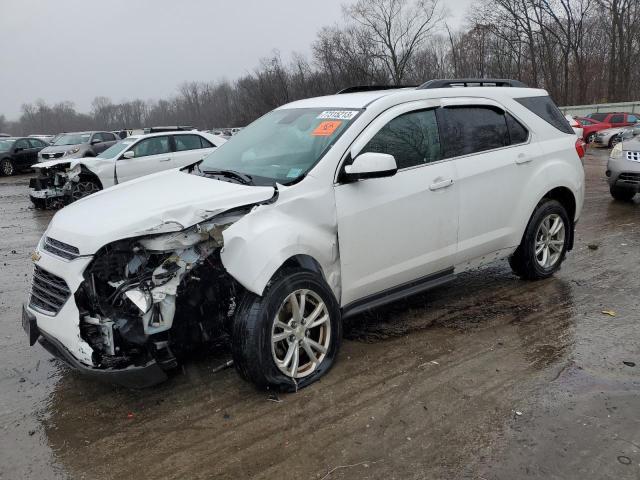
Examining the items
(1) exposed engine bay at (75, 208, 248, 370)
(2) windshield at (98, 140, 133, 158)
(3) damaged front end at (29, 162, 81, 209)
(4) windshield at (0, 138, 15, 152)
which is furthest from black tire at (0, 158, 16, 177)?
(1) exposed engine bay at (75, 208, 248, 370)

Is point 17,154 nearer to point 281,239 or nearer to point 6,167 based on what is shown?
point 6,167

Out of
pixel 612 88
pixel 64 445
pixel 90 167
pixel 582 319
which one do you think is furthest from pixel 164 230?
pixel 612 88

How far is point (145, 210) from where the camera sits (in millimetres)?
3254

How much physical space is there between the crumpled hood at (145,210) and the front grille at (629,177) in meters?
8.28

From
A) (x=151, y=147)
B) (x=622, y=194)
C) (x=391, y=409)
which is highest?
(x=151, y=147)

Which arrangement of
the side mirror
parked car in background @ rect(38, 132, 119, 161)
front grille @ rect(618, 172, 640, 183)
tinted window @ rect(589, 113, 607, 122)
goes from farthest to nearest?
tinted window @ rect(589, 113, 607, 122)
parked car in background @ rect(38, 132, 119, 161)
front grille @ rect(618, 172, 640, 183)
the side mirror

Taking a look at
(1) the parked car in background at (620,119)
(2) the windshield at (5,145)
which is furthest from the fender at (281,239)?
(1) the parked car in background at (620,119)

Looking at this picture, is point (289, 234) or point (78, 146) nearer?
point (289, 234)

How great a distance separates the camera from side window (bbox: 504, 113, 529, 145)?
16.1 ft

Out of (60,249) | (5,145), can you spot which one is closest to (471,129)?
(60,249)

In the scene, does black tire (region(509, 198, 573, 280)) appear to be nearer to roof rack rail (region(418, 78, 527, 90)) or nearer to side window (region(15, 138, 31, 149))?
roof rack rail (region(418, 78, 527, 90))

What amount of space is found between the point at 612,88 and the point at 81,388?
55.1 metres

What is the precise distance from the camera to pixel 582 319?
451 cm

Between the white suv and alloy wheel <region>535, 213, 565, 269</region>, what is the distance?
434 millimetres
